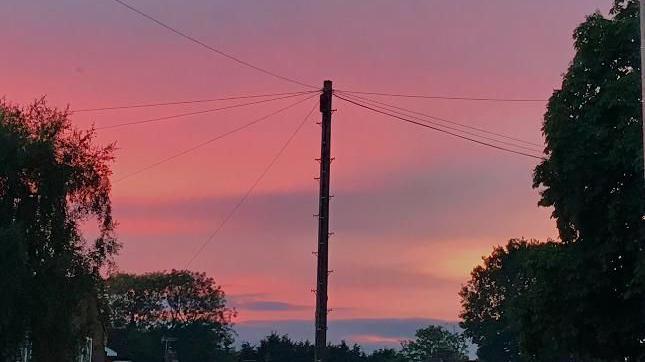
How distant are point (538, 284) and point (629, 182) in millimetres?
4402

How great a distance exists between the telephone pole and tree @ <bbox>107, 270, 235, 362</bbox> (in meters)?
101

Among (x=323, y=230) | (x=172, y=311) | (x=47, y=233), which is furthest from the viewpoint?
(x=172, y=311)

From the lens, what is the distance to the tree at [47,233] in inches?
1462

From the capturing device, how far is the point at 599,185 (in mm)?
27844

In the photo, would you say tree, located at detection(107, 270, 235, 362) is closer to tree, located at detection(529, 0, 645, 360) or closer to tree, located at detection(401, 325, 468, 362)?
tree, located at detection(401, 325, 468, 362)

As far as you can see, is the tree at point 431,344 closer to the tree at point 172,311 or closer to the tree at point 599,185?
the tree at point 172,311

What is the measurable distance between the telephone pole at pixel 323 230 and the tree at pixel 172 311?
330 ft

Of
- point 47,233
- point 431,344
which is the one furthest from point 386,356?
point 47,233

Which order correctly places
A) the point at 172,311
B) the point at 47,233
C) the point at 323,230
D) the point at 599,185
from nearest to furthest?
the point at 323,230
the point at 599,185
the point at 47,233
the point at 172,311

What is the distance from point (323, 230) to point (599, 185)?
7.83m

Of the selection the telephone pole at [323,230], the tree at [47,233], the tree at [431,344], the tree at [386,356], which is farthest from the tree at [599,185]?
the tree at [431,344]

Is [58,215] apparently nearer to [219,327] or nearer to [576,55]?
[576,55]

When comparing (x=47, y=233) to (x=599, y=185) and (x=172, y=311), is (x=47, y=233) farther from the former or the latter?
(x=172, y=311)

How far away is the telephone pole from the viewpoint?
86.5 feet
